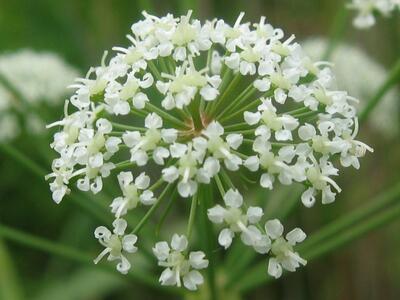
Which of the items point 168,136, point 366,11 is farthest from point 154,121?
point 366,11

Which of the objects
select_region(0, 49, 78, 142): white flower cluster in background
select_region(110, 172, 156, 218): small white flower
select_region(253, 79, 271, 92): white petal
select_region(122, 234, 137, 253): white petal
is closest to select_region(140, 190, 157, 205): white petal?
select_region(110, 172, 156, 218): small white flower

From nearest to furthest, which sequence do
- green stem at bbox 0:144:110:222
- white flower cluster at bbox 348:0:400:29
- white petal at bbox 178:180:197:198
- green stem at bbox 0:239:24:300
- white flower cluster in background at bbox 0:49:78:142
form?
white petal at bbox 178:180:197:198
green stem at bbox 0:144:110:222
white flower cluster at bbox 348:0:400:29
green stem at bbox 0:239:24:300
white flower cluster in background at bbox 0:49:78:142

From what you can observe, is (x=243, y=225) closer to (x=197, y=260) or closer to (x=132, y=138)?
(x=197, y=260)

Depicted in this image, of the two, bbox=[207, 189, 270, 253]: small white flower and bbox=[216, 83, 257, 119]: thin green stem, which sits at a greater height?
bbox=[216, 83, 257, 119]: thin green stem

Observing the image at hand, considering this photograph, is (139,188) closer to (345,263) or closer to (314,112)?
(314,112)

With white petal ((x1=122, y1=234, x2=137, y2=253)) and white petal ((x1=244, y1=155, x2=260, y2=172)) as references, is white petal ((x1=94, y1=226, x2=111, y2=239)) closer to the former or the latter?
white petal ((x1=122, y1=234, x2=137, y2=253))

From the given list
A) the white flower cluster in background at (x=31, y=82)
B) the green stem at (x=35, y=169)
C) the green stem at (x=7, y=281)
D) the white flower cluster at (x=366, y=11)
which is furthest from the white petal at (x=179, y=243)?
the white flower cluster in background at (x=31, y=82)
